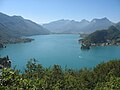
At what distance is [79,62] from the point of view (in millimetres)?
58844

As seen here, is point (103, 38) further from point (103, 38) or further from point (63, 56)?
point (63, 56)

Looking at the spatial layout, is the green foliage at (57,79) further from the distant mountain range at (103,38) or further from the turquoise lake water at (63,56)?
the distant mountain range at (103,38)

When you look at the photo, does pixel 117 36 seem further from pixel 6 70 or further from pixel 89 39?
pixel 6 70

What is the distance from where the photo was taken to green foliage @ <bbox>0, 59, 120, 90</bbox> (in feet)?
19.3

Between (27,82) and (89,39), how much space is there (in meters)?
111

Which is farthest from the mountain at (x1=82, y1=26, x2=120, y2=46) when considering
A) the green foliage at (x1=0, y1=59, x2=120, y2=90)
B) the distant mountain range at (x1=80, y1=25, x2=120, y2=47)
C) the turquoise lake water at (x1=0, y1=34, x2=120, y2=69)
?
the green foliage at (x1=0, y1=59, x2=120, y2=90)

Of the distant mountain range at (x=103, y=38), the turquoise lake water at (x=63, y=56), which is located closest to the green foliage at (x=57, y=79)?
the turquoise lake water at (x=63, y=56)

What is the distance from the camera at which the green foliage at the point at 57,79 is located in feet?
19.3

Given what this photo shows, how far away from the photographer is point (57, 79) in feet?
90.5

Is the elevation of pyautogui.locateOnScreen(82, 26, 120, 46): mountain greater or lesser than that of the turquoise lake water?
greater

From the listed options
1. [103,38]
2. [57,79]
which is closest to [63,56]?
[57,79]

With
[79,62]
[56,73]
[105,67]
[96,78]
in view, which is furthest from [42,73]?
[79,62]

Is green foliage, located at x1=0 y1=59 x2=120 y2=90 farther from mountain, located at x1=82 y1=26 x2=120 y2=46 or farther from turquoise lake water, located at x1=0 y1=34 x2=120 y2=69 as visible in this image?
mountain, located at x1=82 y1=26 x2=120 y2=46

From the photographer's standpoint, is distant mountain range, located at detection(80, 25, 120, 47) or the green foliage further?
distant mountain range, located at detection(80, 25, 120, 47)
